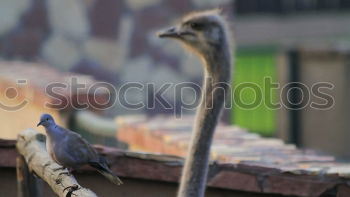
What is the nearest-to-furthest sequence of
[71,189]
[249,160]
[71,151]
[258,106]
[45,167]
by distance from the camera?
[71,189]
[45,167]
[71,151]
[249,160]
[258,106]

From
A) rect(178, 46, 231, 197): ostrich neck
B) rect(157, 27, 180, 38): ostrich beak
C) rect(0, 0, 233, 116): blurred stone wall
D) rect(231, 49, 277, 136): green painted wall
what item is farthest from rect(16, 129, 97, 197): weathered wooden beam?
rect(231, 49, 277, 136): green painted wall

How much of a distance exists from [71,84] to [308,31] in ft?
40.6

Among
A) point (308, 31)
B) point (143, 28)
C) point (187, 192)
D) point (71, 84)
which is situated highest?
point (308, 31)

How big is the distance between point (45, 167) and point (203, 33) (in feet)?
2.43

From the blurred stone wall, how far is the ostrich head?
4415 millimetres

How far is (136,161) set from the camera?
12.6 ft

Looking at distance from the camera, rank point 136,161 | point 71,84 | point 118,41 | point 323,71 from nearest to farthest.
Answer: point 136,161 < point 71,84 < point 118,41 < point 323,71

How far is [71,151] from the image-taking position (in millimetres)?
3551

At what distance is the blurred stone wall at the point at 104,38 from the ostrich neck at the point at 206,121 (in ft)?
14.9

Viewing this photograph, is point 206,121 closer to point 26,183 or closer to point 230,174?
point 230,174

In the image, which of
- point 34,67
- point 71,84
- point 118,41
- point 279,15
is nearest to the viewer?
point 71,84

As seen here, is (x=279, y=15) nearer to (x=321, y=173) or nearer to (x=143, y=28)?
(x=143, y=28)

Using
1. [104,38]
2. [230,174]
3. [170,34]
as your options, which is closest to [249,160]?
[230,174]

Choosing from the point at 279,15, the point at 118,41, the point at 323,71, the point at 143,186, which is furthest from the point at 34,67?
the point at 279,15
